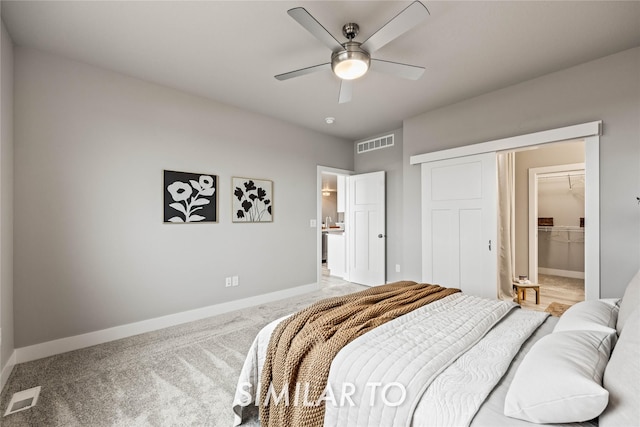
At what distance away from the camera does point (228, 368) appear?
2277mm

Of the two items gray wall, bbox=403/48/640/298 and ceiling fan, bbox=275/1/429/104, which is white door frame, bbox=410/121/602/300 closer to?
gray wall, bbox=403/48/640/298

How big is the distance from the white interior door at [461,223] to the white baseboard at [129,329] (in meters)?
2.21

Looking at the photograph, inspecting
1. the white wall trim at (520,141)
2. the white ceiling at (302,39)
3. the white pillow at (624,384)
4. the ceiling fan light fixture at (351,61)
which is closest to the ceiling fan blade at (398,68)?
the ceiling fan light fixture at (351,61)

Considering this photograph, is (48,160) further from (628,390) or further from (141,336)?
(628,390)

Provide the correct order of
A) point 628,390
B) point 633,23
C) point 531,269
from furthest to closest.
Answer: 1. point 531,269
2. point 633,23
3. point 628,390

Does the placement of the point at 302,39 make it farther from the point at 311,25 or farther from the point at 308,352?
the point at 308,352

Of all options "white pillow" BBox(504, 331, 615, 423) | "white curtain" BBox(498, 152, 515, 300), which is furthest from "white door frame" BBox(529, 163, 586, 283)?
"white pillow" BBox(504, 331, 615, 423)

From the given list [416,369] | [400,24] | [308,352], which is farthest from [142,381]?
[400,24]

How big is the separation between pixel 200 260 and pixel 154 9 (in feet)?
8.02

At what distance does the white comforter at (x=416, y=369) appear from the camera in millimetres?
1018

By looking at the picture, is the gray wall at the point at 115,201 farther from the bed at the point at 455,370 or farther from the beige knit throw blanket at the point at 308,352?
the beige knit throw blanket at the point at 308,352

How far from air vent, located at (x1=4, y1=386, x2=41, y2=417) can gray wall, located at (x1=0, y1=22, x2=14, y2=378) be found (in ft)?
0.94

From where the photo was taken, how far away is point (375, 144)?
196 inches

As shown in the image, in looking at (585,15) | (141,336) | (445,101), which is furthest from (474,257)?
(141,336)
